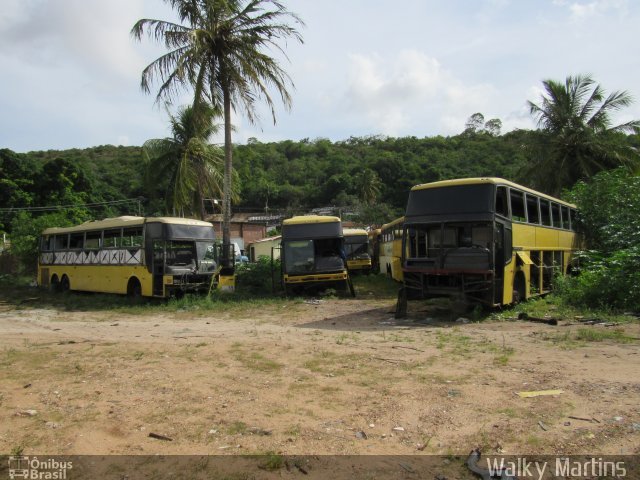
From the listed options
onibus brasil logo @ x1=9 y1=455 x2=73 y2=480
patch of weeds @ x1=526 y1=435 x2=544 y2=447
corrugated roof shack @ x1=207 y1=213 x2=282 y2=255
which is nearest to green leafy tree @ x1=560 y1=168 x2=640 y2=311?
patch of weeds @ x1=526 y1=435 x2=544 y2=447

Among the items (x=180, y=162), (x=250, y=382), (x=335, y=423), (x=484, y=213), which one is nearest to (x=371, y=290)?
(x=484, y=213)

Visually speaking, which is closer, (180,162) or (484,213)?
(484,213)

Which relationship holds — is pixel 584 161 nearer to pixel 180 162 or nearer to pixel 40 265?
pixel 180 162

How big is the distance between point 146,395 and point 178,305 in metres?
9.48

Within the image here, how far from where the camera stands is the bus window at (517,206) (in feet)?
38.8

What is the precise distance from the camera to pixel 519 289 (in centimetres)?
1212

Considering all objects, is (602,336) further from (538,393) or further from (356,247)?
(356,247)

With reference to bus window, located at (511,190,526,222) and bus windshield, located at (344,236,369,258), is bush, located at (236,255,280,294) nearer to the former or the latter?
bus windshield, located at (344,236,369,258)

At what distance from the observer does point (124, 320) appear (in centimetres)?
1291

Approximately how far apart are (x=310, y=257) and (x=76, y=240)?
9978mm

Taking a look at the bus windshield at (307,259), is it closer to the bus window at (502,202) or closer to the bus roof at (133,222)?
the bus roof at (133,222)

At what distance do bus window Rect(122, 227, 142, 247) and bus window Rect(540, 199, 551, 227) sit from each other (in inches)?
493

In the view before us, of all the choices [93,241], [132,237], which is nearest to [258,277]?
[132,237]

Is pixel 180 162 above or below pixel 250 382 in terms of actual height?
above
